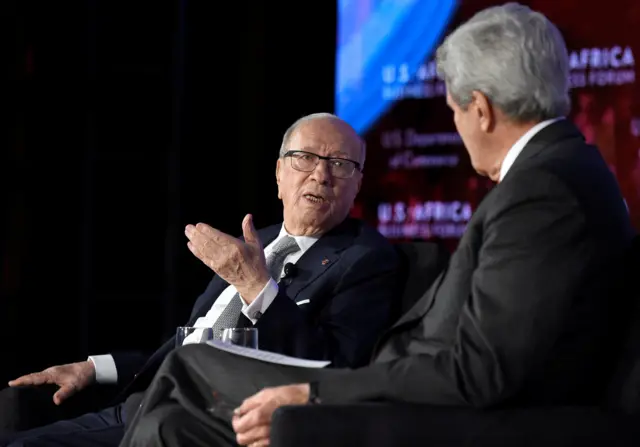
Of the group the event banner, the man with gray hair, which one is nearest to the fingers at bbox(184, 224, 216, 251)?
the man with gray hair

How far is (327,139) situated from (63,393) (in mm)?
1039

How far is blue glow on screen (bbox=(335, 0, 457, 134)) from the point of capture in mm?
4883

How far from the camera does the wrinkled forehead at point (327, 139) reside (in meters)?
2.90

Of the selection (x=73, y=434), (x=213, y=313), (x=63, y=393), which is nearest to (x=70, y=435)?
(x=73, y=434)

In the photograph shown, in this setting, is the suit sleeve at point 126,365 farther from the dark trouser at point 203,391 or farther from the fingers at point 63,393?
the dark trouser at point 203,391

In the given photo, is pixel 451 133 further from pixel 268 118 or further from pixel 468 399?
pixel 468 399

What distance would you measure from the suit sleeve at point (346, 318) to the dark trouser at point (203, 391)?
58 cm

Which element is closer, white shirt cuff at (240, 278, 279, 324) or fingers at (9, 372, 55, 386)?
white shirt cuff at (240, 278, 279, 324)

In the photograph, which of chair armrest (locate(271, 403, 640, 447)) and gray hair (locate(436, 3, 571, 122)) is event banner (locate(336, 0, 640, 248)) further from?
chair armrest (locate(271, 403, 640, 447))

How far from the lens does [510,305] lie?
1565 millimetres

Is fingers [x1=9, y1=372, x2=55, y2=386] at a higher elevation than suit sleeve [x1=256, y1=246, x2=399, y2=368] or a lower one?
lower

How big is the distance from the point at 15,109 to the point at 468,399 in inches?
161

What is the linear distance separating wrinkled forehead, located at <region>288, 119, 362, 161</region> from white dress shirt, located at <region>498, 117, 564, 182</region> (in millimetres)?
1134

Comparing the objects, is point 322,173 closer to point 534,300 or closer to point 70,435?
point 70,435
